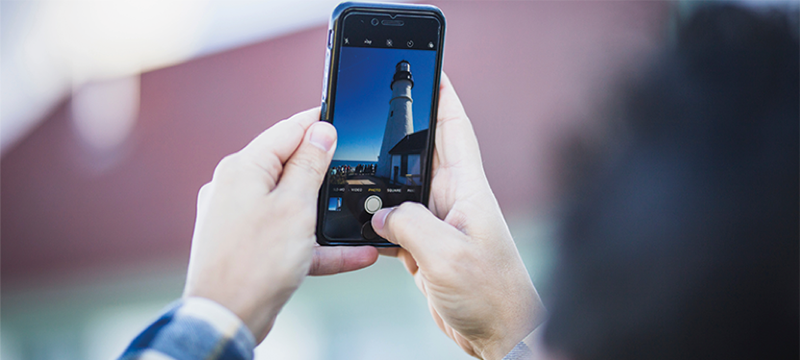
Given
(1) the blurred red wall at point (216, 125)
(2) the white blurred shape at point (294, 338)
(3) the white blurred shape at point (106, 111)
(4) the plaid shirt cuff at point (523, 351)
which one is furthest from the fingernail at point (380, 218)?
(3) the white blurred shape at point (106, 111)

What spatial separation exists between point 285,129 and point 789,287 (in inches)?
18.9

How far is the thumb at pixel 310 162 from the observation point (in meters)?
0.48

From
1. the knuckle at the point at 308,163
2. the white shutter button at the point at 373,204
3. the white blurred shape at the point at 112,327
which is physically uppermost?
the knuckle at the point at 308,163

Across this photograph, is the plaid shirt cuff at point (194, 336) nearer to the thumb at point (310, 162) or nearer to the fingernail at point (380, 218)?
the thumb at point (310, 162)

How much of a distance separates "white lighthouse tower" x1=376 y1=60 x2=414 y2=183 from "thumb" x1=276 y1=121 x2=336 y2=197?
12cm

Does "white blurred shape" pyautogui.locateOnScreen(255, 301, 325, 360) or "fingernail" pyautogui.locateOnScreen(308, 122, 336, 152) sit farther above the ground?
"fingernail" pyautogui.locateOnScreen(308, 122, 336, 152)

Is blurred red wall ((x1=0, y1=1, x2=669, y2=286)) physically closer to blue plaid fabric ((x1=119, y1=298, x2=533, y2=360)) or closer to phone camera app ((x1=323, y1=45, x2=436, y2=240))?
phone camera app ((x1=323, y1=45, x2=436, y2=240))

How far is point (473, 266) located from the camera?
0.53 m

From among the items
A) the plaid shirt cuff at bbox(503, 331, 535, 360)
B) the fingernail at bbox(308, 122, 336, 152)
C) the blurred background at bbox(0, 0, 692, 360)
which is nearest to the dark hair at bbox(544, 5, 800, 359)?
the plaid shirt cuff at bbox(503, 331, 535, 360)

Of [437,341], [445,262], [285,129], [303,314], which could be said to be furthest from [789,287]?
[303,314]

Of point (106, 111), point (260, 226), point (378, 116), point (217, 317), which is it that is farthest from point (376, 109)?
point (106, 111)

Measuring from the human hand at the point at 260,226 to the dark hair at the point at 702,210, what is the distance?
0.31 metres

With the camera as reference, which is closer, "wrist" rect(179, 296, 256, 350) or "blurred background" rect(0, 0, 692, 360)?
"wrist" rect(179, 296, 256, 350)

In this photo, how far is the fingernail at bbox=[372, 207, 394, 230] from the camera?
0.61m
